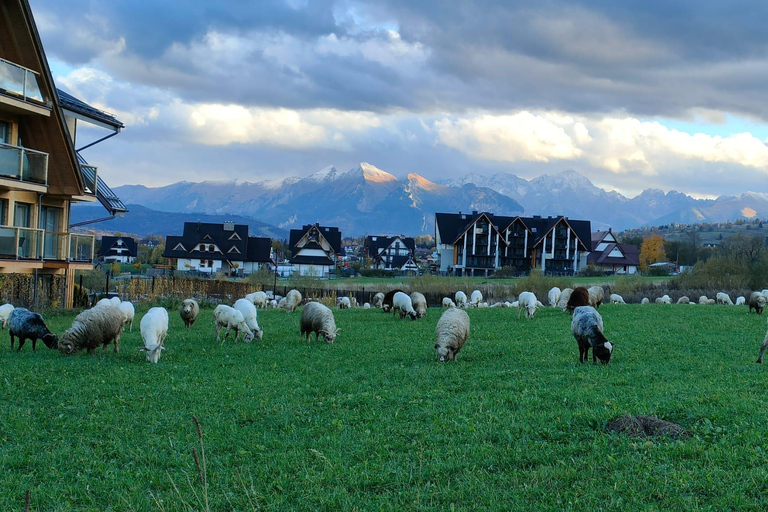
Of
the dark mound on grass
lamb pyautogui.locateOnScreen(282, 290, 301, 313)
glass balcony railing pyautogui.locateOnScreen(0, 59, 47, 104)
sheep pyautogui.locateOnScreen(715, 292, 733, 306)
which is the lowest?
lamb pyautogui.locateOnScreen(282, 290, 301, 313)

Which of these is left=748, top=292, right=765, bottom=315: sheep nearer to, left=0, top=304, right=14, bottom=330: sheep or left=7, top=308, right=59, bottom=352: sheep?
left=7, top=308, right=59, bottom=352: sheep

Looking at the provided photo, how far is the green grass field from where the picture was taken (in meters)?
6.71

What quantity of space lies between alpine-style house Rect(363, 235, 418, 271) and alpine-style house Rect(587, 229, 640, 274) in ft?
110

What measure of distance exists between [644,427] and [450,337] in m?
7.72

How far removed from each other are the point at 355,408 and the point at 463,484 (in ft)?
13.0

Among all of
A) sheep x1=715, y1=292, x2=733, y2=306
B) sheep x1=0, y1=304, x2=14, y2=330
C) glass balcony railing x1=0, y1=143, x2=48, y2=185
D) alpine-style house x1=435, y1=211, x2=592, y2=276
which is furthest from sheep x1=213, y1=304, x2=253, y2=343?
alpine-style house x1=435, y1=211, x2=592, y2=276

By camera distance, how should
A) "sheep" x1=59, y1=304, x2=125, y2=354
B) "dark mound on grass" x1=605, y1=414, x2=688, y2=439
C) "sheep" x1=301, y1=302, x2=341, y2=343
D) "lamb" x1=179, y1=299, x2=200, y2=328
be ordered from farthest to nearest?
"lamb" x1=179, y1=299, x2=200, y2=328 → "sheep" x1=301, y1=302, x2=341, y2=343 → "sheep" x1=59, y1=304, x2=125, y2=354 → "dark mound on grass" x1=605, y1=414, x2=688, y2=439

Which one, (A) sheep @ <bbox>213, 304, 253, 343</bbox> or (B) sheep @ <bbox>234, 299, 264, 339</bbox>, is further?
(B) sheep @ <bbox>234, 299, 264, 339</bbox>

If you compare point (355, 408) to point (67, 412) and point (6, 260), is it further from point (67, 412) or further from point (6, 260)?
point (6, 260)

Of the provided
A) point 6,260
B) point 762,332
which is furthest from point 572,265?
point 6,260

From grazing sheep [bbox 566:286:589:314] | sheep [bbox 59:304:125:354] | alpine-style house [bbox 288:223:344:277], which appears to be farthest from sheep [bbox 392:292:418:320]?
alpine-style house [bbox 288:223:344:277]

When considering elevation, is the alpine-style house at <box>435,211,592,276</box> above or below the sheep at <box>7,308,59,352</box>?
above

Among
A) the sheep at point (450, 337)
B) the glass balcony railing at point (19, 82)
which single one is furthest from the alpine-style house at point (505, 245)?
the sheep at point (450, 337)

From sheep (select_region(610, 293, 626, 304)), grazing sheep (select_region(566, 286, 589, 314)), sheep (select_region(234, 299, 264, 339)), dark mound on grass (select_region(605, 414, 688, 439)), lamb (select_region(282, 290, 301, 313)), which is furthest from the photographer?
sheep (select_region(610, 293, 626, 304))
